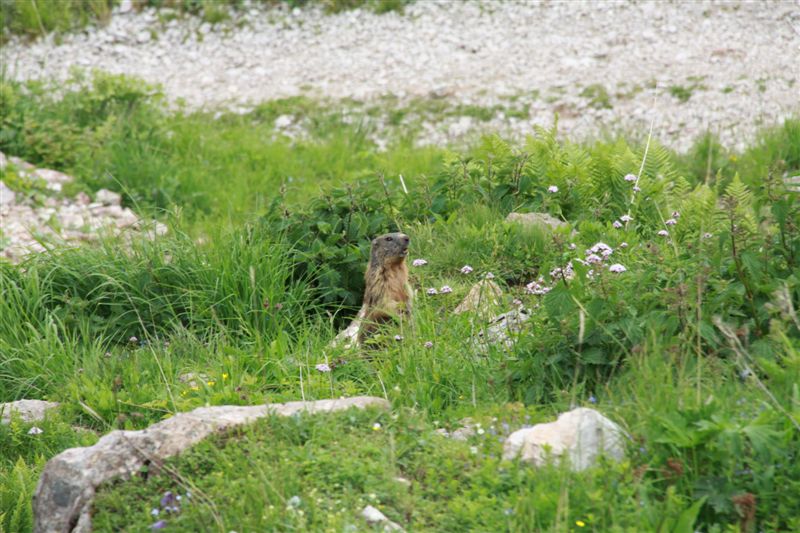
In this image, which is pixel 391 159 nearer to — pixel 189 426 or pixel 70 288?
A: pixel 70 288

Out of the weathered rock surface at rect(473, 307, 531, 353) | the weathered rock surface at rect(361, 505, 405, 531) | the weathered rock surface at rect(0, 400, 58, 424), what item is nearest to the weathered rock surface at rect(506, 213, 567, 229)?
the weathered rock surface at rect(473, 307, 531, 353)

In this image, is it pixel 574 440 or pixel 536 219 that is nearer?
pixel 574 440

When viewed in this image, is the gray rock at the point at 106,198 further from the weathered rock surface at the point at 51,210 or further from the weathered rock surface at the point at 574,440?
the weathered rock surface at the point at 574,440

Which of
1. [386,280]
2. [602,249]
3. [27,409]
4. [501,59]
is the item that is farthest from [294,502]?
[501,59]

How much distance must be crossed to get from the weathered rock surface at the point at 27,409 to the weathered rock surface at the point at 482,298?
8.32 ft

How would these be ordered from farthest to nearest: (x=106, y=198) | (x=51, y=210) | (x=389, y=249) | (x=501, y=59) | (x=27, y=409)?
(x=501, y=59), (x=106, y=198), (x=51, y=210), (x=389, y=249), (x=27, y=409)

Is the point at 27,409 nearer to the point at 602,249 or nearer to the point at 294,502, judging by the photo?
the point at 294,502

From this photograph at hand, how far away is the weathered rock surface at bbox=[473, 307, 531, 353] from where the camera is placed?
561 cm

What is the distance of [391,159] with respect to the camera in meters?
10.5

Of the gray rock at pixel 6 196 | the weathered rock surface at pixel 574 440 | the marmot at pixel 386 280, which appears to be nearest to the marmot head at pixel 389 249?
the marmot at pixel 386 280

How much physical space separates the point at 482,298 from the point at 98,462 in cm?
279

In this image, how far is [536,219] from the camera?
7.21 m

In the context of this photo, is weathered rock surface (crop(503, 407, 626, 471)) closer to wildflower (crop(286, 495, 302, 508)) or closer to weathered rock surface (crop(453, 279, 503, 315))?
wildflower (crop(286, 495, 302, 508))

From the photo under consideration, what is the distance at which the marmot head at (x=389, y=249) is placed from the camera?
647 centimetres
